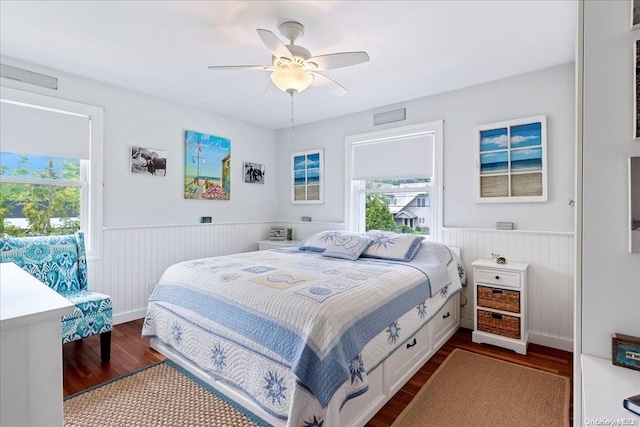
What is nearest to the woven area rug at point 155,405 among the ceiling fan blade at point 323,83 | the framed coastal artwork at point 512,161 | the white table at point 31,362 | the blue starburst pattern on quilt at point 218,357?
the blue starburst pattern on quilt at point 218,357

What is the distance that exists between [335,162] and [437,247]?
1.89 m

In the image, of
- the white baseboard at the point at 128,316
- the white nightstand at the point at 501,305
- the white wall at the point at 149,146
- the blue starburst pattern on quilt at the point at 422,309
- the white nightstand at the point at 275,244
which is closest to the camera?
the blue starburst pattern on quilt at the point at 422,309

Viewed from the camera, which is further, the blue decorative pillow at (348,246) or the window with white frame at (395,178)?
the window with white frame at (395,178)

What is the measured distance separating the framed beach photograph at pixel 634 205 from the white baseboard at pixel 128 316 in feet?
13.3

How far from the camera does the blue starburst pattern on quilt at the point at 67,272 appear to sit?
2.41 metres

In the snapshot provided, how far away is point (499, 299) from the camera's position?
280 cm

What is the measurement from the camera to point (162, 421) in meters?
1.83

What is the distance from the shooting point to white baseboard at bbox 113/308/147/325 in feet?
11.0

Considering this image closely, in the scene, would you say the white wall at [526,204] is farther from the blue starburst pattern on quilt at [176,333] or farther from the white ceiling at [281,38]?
the blue starburst pattern on quilt at [176,333]

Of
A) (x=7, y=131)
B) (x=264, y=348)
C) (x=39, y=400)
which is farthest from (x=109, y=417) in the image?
(x=7, y=131)

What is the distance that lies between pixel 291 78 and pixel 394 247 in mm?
1777

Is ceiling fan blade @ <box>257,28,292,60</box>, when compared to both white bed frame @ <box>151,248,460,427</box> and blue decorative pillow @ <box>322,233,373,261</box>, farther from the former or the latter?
white bed frame @ <box>151,248,460,427</box>

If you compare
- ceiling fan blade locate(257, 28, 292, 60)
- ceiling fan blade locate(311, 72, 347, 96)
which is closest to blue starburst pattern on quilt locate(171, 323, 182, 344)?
ceiling fan blade locate(257, 28, 292, 60)

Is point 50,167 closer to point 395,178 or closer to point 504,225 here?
point 395,178
